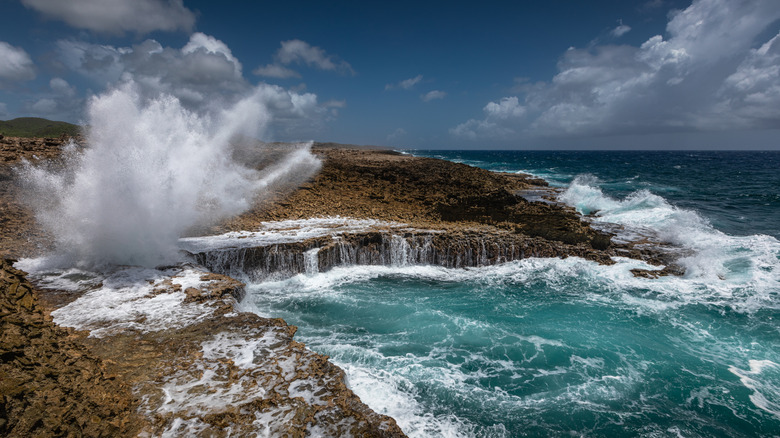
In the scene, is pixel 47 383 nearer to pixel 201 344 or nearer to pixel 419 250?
pixel 201 344

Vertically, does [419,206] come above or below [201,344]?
above

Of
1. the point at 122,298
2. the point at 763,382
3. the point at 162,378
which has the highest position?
the point at 122,298

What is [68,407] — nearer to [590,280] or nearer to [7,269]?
[7,269]

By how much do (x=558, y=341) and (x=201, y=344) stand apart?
7.53 m

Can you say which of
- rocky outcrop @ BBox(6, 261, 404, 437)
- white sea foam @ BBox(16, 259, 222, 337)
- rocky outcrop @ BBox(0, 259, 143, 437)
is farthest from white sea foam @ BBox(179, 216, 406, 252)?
rocky outcrop @ BBox(0, 259, 143, 437)

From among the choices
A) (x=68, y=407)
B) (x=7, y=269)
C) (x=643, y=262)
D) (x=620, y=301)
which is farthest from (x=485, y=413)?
(x=643, y=262)

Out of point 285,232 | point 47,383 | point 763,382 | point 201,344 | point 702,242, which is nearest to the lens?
point 47,383

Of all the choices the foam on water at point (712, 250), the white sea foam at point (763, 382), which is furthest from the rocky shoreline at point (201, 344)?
the white sea foam at point (763, 382)

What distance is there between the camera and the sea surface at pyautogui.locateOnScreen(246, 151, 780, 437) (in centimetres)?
589

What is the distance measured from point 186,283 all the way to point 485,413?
679 centimetres

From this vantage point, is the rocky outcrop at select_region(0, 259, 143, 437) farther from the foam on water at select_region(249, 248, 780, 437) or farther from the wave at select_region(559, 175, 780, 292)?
the wave at select_region(559, 175, 780, 292)

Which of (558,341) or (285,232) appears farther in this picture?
(285,232)

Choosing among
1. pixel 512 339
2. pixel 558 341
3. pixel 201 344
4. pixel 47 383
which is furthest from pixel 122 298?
pixel 558 341

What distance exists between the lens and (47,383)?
3.48m
